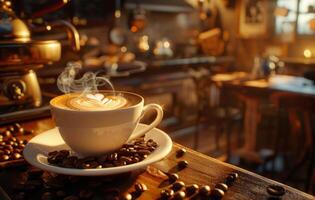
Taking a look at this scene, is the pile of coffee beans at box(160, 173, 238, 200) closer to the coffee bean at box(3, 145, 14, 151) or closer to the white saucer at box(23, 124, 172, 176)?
the white saucer at box(23, 124, 172, 176)

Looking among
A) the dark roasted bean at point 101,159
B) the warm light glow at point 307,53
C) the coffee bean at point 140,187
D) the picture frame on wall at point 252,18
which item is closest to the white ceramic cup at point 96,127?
the dark roasted bean at point 101,159

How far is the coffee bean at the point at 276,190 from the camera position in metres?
0.65

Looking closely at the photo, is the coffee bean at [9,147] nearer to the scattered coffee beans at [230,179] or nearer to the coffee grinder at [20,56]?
the coffee grinder at [20,56]

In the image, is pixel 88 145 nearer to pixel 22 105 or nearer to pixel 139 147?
pixel 139 147

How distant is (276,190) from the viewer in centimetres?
66

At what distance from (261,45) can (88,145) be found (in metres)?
5.63

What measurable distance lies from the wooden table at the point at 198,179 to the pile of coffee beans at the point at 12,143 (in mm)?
55

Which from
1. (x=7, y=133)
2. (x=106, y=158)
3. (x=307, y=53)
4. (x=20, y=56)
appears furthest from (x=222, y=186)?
(x=307, y=53)

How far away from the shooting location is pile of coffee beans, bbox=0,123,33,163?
85 cm

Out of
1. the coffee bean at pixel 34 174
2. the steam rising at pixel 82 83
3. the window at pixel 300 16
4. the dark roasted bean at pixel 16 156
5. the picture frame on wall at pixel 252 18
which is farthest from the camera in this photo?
the picture frame on wall at pixel 252 18

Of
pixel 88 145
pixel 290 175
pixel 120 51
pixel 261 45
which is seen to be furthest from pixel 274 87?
pixel 261 45

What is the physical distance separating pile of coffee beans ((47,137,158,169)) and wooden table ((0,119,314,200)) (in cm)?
4

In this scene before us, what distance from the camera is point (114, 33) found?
4348 millimetres

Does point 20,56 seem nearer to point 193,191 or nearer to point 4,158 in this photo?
point 4,158
